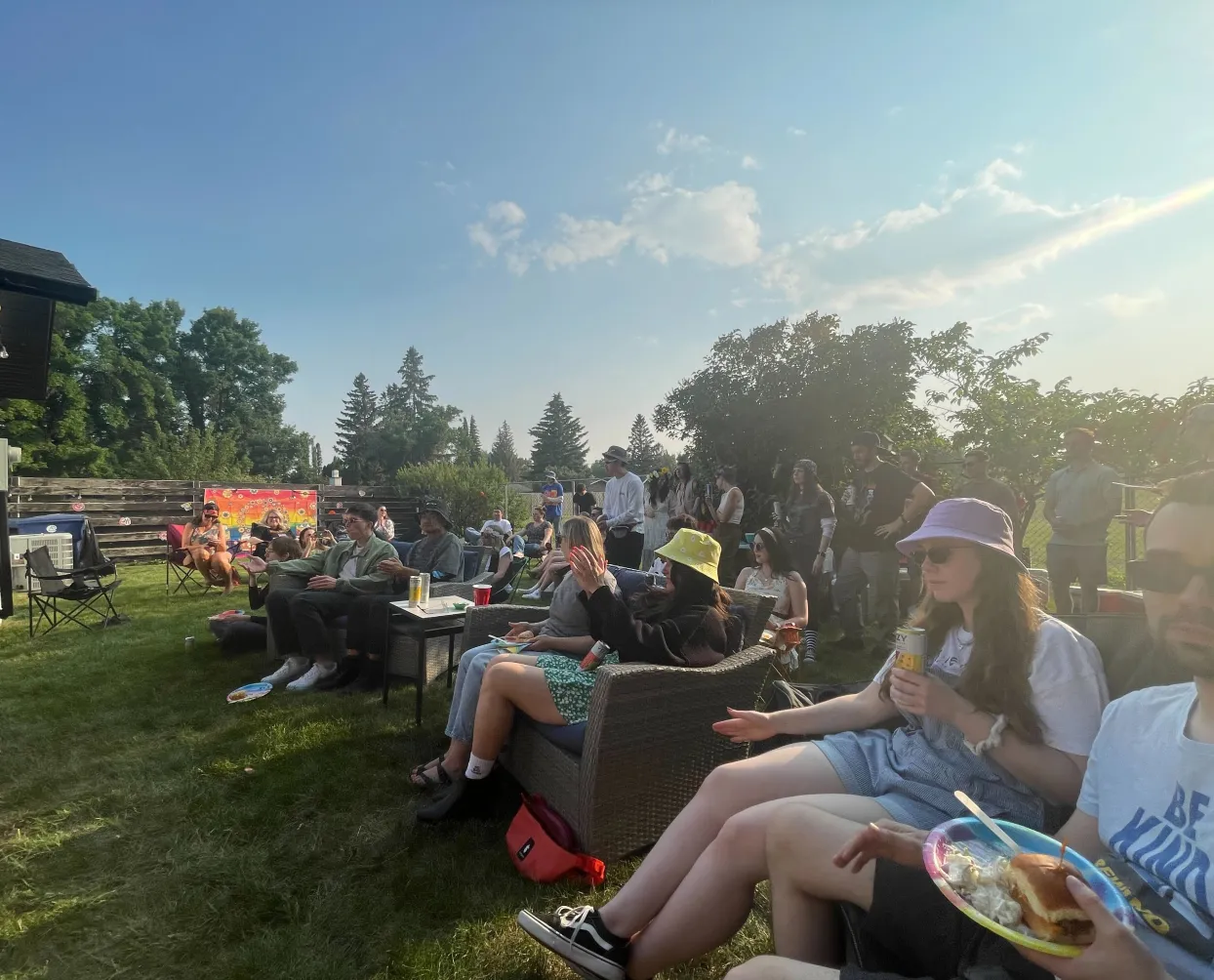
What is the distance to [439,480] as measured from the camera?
17969 millimetres

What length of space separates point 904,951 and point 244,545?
40.3ft

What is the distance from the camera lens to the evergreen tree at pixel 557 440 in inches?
2324

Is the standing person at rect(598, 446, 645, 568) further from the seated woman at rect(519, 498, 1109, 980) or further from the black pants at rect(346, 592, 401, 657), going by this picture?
the seated woman at rect(519, 498, 1109, 980)

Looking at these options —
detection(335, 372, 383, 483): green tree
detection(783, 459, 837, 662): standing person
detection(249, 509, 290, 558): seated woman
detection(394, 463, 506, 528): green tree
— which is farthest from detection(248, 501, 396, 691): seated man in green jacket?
detection(335, 372, 383, 483): green tree

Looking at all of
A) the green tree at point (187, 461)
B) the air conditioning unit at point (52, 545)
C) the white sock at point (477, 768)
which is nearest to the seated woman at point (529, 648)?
the white sock at point (477, 768)

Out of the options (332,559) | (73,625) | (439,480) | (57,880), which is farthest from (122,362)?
(57,880)

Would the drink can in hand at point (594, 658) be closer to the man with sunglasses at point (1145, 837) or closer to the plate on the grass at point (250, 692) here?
the man with sunglasses at point (1145, 837)

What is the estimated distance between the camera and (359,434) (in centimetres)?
5441

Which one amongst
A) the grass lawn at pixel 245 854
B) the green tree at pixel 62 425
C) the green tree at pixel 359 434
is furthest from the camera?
the green tree at pixel 359 434

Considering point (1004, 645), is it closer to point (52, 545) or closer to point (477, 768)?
point (477, 768)

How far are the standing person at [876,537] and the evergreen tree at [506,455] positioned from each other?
61419 millimetres

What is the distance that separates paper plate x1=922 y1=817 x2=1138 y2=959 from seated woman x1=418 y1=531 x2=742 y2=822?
52.4 inches

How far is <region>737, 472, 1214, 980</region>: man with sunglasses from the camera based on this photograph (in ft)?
3.33

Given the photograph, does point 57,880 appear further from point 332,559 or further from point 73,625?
point 73,625
